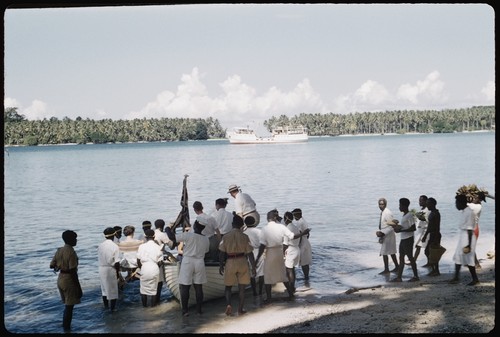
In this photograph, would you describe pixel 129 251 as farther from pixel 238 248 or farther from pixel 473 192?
pixel 473 192

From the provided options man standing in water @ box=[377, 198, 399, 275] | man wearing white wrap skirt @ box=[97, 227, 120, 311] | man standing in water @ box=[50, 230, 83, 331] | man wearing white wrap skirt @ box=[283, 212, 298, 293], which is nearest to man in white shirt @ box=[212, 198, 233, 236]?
man wearing white wrap skirt @ box=[283, 212, 298, 293]

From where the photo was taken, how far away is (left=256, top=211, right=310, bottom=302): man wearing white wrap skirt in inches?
360

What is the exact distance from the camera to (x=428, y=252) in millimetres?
10742

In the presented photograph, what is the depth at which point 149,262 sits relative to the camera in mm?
9539

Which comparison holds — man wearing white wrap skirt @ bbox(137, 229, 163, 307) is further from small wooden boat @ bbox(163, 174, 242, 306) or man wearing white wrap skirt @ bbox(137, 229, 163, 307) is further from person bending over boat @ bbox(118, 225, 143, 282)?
person bending over boat @ bbox(118, 225, 143, 282)

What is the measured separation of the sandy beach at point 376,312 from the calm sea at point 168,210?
3.61 feet

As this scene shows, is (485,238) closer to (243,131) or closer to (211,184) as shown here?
(211,184)

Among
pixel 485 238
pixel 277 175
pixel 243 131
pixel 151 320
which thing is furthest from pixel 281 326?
pixel 243 131

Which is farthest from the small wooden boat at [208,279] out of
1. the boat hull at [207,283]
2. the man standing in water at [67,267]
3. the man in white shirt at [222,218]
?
the man standing in water at [67,267]

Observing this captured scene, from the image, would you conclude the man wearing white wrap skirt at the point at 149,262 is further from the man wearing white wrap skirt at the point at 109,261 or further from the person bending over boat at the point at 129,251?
the person bending over boat at the point at 129,251

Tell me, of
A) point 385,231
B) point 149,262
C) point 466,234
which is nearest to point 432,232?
point 385,231

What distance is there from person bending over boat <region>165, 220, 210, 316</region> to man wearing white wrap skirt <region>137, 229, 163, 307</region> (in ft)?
1.81

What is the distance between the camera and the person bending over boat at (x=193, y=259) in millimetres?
8703

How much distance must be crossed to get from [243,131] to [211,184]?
212 feet
